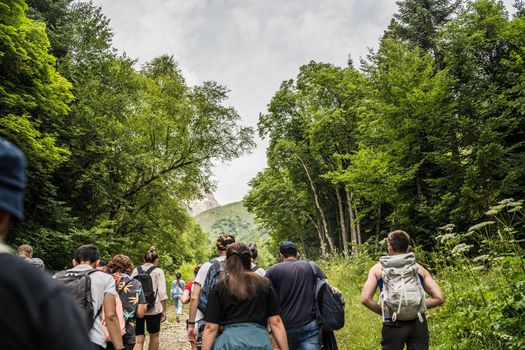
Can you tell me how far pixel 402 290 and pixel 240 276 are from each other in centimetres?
185

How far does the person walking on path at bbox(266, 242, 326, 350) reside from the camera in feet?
16.3

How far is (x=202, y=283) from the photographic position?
5133 millimetres

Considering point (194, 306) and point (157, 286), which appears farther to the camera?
point (157, 286)

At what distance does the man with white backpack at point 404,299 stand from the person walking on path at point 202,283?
6.29 ft

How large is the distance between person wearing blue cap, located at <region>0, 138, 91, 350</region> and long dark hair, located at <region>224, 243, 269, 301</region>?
2.65m

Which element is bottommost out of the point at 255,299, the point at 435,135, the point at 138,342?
the point at 138,342

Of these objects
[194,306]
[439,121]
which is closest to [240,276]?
[194,306]

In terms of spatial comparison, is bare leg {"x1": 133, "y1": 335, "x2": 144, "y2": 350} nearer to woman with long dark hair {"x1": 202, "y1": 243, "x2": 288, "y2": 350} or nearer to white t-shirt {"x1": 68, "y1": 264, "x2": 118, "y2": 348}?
white t-shirt {"x1": 68, "y1": 264, "x2": 118, "y2": 348}

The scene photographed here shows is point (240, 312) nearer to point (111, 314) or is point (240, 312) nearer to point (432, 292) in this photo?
point (111, 314)

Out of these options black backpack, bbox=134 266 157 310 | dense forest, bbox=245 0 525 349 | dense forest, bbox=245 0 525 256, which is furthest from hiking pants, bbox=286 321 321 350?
dense forest, bbox=245 0 525 256

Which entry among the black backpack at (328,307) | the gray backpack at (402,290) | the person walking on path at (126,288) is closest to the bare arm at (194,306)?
the person walking on path at (126,288)

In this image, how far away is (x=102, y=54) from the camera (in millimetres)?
23000

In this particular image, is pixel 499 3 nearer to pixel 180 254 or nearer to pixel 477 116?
pixel 477 116

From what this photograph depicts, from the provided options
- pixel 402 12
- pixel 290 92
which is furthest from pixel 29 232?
pixel 402 12
